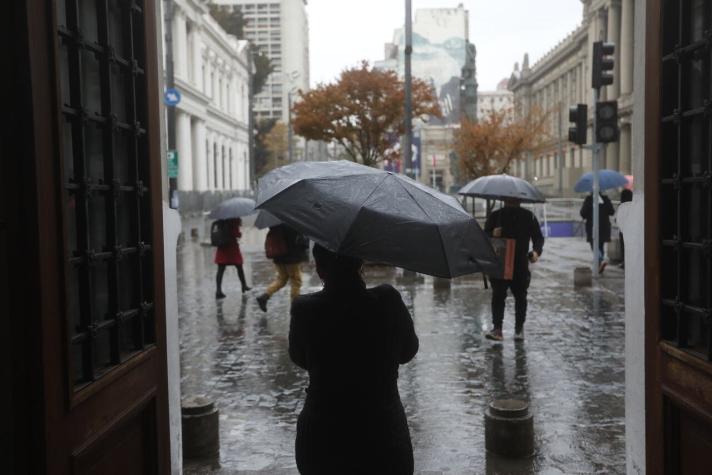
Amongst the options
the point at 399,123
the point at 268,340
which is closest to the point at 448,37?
the point at 399,123

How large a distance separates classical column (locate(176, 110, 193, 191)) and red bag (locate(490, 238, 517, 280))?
4322 cm

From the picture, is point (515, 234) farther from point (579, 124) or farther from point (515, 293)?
point (579, 124)

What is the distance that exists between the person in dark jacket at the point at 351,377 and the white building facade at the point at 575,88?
46364 millimetres

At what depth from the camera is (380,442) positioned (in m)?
3.09

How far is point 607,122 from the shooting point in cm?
1402

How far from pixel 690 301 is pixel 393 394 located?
1396mm

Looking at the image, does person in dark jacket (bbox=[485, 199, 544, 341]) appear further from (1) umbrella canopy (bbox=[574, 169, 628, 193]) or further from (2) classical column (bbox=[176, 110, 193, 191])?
(2) classical column (bbox=[176, 110, 193, 191])

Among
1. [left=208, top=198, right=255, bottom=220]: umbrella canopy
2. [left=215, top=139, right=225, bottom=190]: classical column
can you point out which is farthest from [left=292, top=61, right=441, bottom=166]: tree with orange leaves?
[left=215, top=139, right=225, bottom=190]: classical column

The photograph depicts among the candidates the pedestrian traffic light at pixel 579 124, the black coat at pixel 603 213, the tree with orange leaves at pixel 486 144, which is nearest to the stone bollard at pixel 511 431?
the pedestrian traffic light at pixel 579 124

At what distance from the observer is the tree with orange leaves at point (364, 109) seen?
3105 centimetres

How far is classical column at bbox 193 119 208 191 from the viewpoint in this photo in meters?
55.6

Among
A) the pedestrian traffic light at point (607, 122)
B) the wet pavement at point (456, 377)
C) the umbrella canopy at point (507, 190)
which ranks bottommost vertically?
the wet pavement at point (456, 377)

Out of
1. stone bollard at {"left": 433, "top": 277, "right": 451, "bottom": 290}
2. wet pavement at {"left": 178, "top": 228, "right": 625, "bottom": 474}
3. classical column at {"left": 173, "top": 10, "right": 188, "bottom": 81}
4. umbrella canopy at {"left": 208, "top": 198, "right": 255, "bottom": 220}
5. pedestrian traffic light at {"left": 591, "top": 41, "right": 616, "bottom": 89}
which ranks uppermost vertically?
classical column at {"left": 173, "top": 10, "right": 188, "bottom": 81}

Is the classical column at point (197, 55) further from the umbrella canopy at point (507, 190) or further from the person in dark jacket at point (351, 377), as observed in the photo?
the person in dark jacket at point (351, 377)
